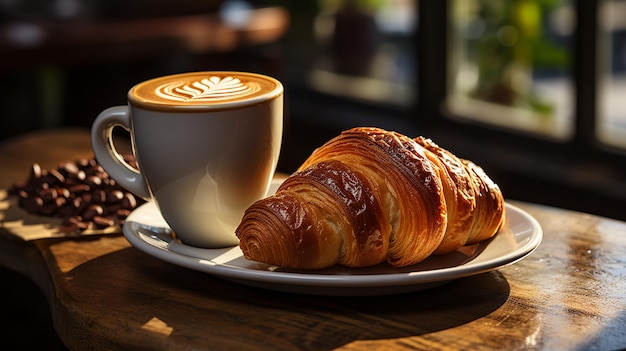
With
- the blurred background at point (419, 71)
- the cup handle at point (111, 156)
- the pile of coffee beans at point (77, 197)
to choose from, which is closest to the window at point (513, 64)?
the blurred background at point (419, 71)

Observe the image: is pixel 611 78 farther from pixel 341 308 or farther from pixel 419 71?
pixel 341 308

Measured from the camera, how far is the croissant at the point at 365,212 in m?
0.80

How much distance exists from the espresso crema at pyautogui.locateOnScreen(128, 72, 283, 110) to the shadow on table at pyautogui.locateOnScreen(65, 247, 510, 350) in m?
0.17

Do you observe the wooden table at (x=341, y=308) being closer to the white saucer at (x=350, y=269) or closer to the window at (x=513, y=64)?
the white saucer at (x=350, y=269)

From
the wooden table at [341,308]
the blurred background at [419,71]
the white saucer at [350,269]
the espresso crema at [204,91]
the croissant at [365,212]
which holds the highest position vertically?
the espresso crema at [204,91]

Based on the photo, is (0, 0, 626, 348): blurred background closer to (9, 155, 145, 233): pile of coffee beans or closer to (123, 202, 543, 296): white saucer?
(9, 155, 145, 233): pile of coffee beans

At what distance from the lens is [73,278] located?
892mm

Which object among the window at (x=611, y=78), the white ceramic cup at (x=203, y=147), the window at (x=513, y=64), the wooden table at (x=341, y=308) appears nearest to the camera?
the wooden table at (x=341, y=308)

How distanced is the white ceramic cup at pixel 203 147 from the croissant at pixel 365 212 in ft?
0.23

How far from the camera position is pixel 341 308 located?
795 millimetres

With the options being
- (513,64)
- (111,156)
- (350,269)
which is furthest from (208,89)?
(513,64)

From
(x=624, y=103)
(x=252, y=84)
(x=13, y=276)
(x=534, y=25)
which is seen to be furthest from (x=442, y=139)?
(x=252, y=84)

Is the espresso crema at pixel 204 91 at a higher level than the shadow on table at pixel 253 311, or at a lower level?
higher

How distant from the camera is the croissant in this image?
80 centimetres
